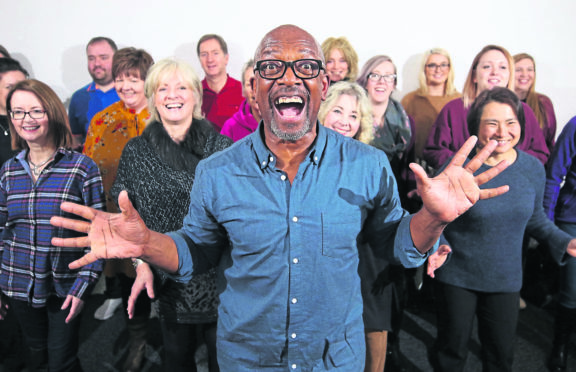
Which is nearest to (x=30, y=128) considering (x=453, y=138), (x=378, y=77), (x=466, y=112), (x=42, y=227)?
(x=42, y=227)

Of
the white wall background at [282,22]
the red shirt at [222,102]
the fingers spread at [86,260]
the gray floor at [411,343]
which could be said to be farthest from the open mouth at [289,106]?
the white wall background at [282,22]

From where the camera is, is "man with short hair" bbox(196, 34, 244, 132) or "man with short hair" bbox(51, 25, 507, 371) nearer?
"man with short hair" bbox(51, 25, 507, 371)

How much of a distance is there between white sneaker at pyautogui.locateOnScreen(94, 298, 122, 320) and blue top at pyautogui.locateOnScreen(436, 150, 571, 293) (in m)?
2.22

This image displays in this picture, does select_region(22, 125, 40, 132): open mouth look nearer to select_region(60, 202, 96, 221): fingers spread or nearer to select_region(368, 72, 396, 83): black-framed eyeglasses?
select_region(60, 202, 96, 221): fingers spread

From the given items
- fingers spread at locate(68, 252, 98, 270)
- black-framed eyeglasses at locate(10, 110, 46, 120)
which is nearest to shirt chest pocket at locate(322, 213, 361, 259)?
fingers spread at locate(68, 252, 98, 270)

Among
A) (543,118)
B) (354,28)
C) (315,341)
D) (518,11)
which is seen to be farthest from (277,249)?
(518,11)

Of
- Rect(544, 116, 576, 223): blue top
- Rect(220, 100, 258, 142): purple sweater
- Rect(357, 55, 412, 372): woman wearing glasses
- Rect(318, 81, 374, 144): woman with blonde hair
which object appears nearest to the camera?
Rect(357, 55, 412, 372): woman wearing glasses

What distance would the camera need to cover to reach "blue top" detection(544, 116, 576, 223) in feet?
7.32

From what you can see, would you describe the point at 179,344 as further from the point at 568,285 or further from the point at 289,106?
the point at 568,285

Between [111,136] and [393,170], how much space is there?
168 centimetres

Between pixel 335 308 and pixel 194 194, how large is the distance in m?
0.50

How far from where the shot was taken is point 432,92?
336cm

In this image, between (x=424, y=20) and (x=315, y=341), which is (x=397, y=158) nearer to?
(x=315, y=341)

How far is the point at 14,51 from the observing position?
4023mm
